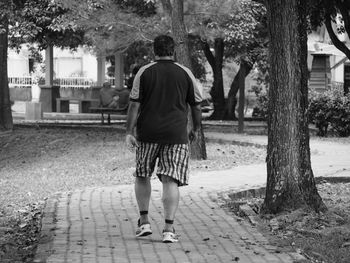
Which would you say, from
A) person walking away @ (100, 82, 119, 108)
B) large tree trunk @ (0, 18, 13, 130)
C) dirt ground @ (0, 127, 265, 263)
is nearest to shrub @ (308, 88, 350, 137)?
dirt ground @ (0, 127, 265, 263)

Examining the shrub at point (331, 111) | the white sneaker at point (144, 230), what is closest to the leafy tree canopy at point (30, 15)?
the shrub at point (331, 111)

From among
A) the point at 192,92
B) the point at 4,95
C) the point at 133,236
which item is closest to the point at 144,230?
the point at 133,236

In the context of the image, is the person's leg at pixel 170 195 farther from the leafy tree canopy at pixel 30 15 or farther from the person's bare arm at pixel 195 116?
the leafy tree canopy at pixel 30 15

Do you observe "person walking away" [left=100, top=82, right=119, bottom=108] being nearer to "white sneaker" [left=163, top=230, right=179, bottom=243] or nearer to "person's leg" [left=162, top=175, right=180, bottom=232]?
"person's leg" [left=162, top=175, right=180, bottom=232]

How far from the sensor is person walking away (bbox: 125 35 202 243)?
680 centimetres

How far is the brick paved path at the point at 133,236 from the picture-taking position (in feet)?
20.5

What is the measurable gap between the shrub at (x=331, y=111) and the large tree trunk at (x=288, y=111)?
11.2m

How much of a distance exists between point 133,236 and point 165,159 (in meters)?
0.78

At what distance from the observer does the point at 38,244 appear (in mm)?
6730

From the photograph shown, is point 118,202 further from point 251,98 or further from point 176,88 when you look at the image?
point 251,98

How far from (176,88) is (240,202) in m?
2.79

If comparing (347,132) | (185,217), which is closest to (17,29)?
(347,132)

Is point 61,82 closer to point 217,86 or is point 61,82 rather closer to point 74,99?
point 74,99

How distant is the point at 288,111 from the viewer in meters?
8.01
